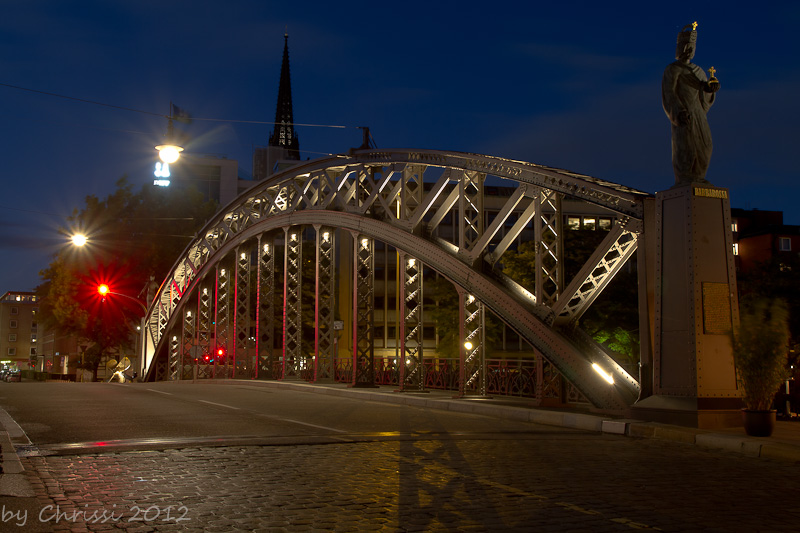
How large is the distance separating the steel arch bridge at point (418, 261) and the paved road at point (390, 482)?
4175 mm

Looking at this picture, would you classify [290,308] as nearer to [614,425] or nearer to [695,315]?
[614,425]

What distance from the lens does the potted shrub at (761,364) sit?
37.2 ft

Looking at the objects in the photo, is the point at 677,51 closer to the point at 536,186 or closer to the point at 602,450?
the point at 536,186

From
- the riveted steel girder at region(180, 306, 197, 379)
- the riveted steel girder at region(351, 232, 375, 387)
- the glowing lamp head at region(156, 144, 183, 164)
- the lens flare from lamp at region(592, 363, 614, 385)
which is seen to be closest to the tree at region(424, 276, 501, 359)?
the riveted steel girder at region(180, 306, 197, 379)

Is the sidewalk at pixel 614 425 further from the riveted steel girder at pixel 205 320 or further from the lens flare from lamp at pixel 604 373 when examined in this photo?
the riveted steel girder at pixel 205 320

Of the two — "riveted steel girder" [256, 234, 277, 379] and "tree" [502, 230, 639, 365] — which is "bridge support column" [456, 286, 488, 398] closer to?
"riveted steel girder" [256, 234, 277, 379]

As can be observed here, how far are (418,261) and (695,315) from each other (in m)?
10.7

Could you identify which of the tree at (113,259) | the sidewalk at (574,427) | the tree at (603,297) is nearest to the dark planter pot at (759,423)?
the sidewalk at (574,427)

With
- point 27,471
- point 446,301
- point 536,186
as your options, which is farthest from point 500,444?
point 446,301

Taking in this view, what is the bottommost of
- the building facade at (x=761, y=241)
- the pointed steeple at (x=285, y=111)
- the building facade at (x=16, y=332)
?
the building facade at (x=16, y=332)

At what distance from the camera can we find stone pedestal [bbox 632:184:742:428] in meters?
12.6

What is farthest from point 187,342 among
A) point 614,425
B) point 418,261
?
point 614,425

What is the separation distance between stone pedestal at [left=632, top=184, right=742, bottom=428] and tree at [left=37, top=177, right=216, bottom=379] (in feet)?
132

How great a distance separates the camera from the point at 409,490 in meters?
7.39
